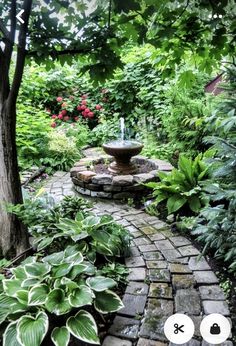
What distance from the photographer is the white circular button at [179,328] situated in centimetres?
160

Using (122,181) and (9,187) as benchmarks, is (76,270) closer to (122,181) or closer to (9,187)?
(9,187)

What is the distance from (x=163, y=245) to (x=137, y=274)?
1.57 ft

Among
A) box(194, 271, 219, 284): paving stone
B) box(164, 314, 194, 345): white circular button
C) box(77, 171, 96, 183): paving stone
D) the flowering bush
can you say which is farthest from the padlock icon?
the flowering bush

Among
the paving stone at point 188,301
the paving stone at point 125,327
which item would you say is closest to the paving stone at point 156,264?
the paving stone at point 188,301

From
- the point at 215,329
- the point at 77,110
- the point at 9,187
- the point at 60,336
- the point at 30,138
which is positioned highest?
the point at 77,110

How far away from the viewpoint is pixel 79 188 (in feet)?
13.1

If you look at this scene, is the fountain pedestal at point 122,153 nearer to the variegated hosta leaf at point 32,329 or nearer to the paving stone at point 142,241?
the paving stone at point 142,241

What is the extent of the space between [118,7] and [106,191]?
2442mm

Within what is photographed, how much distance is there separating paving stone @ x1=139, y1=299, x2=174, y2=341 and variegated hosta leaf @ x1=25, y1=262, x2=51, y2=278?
607mm

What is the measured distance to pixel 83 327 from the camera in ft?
5.06

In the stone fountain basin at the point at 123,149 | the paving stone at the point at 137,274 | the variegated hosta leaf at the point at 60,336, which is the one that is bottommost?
the paving stone at the point at 137,274

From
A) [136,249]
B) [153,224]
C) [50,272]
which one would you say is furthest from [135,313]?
[153,224]

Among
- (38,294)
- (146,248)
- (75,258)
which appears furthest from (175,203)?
(38,294)

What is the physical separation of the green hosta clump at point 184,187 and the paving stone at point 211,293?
38.5 inches
